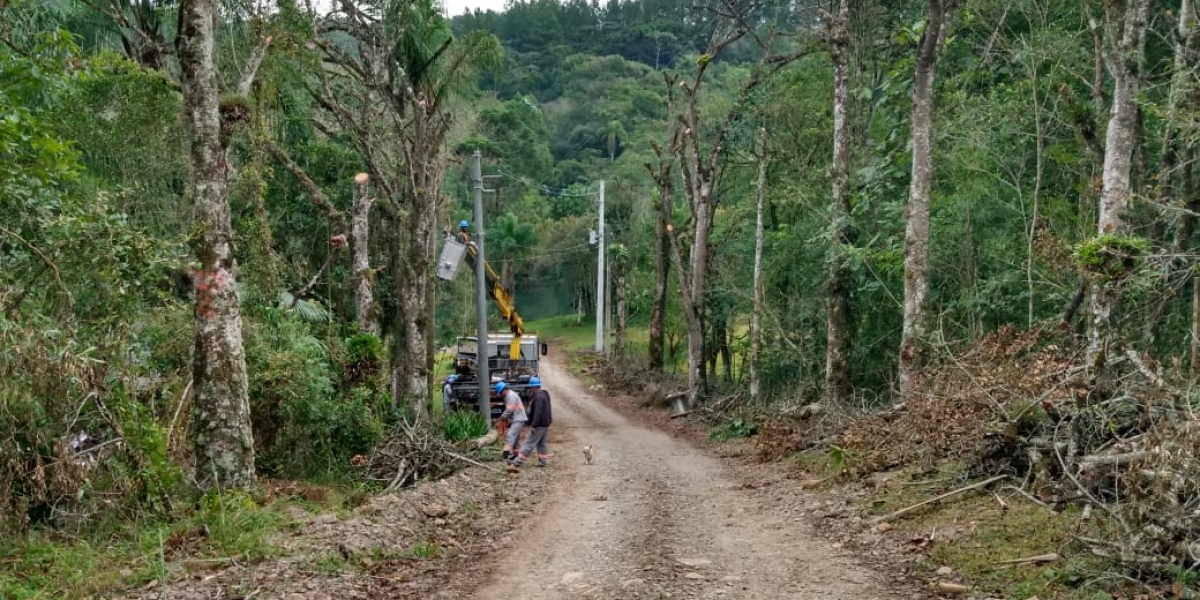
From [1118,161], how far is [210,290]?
10.5m

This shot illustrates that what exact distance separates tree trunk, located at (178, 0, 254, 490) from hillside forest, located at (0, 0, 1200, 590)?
0.11 feet

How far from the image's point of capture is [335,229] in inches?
790

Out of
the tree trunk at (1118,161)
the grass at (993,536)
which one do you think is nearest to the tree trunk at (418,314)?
the grass at (993,536)

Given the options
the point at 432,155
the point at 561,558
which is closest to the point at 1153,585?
the point at 561,558

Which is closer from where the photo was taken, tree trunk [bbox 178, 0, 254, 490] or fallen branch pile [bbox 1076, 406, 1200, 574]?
fallen branch pile [bbox 1076, 406, 1200, 574]

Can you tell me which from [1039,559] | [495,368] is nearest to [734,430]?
[495,368]

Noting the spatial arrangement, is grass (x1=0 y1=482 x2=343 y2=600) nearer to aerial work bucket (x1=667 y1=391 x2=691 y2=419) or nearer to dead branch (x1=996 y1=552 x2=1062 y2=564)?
dead branch (x1=996 y1=552 x2=1062 y2=564)

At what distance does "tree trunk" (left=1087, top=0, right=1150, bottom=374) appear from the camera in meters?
9.12

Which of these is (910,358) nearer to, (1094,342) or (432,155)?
(1094,342)

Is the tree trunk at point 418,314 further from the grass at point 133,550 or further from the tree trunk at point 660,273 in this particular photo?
the tree trunk at point 660,273

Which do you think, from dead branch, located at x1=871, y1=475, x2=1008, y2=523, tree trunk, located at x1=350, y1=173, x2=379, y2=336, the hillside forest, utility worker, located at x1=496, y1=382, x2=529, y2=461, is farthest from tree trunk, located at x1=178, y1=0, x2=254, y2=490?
tree trunk, located at x1=350, y1=173, x2=379, y2=336

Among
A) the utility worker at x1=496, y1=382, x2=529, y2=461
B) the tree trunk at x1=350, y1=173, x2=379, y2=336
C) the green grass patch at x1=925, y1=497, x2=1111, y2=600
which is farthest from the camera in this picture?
the tree trunk at x1=350, y1=173, x2=379, y2=336

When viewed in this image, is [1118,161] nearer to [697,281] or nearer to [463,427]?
[463,427]

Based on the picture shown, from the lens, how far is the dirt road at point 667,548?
23.3 feet
